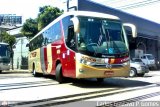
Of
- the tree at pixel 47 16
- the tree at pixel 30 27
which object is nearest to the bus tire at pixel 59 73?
the tree at pixel 47 16

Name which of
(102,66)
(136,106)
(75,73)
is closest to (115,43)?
(102,66)

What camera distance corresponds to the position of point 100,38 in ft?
39.3

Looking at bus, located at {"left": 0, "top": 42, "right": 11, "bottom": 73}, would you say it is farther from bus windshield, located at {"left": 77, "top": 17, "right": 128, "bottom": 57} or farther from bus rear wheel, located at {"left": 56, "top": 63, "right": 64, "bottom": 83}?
bus windshield, located at {"left": 77, "top": 17, "right": 128, "bottom": 57}

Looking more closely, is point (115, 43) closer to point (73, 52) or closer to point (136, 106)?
point (73, 52)

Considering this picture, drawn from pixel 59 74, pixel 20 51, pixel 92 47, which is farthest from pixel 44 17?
pixel 92 47

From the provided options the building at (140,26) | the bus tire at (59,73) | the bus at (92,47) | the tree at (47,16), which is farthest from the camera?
the tree at (47,16)

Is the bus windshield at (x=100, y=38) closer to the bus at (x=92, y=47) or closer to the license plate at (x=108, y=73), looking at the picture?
the bus at (x=92, y=47)

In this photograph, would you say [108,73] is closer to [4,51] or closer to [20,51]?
[4,51]

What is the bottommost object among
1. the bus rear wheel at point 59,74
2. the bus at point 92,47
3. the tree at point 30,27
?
the bus rear wheel at point 59,74

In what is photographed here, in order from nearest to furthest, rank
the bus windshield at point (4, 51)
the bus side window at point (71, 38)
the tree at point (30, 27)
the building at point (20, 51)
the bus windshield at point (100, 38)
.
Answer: the bus windshield at point (100, 38)
the bus side window at point (71, 38)
the bus windshield at point (4, 51)
the tree at point (30, 27)
the building at point (20, 51)

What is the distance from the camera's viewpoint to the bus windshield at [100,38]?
1167 cm

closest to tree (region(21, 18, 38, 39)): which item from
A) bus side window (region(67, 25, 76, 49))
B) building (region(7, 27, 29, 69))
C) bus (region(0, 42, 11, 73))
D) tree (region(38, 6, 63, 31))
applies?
tree (region(38, 6, 63, 31))

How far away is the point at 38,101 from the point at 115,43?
4.88 metres

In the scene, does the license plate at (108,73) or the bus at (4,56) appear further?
the bus at (4,56)
